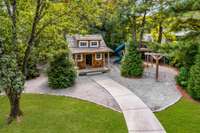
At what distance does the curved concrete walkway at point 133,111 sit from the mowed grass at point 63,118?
1.57 feet

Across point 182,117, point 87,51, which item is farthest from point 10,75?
point 87,51

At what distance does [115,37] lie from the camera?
1182 inches

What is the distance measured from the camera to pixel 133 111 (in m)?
13.3

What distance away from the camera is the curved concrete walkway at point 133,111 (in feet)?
36.6

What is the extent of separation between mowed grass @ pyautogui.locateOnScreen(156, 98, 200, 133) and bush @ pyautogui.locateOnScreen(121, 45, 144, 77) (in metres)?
6.48

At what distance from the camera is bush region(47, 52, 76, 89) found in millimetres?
17891

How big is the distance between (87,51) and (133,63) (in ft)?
14.8

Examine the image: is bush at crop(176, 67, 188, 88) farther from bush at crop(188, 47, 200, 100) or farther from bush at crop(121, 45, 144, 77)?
bush at crop(121, 45, 144, 77)

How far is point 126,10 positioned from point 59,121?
44.5 ft

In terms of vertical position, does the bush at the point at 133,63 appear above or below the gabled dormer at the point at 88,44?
below

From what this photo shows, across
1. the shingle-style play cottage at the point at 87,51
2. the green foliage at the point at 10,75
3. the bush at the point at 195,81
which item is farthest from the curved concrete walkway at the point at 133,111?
the green foliage at the point at 10,75

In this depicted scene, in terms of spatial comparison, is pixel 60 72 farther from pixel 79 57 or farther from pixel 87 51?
pixel 87 51

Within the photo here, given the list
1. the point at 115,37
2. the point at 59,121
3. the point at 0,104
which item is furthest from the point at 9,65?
the point at 115,37

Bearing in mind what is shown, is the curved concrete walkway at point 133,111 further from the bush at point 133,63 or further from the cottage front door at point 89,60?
the cottage front door at point 89,60
